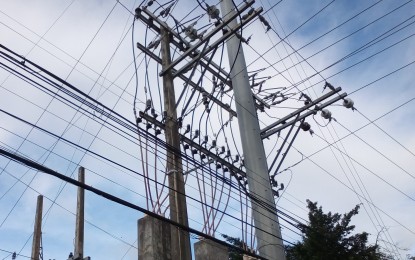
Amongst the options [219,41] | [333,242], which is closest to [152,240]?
[219,41]

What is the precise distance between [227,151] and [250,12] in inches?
144

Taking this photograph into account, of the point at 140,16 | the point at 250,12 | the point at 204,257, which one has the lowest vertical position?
the point at 204,257

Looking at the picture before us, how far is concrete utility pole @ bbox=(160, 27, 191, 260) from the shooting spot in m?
7.67

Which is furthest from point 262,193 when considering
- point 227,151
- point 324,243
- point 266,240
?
point 324,243

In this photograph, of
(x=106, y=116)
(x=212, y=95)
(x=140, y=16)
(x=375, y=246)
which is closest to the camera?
(x=106, y=116)

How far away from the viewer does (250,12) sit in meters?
9.53

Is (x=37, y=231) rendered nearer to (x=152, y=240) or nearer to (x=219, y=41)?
(x=219, y=41)

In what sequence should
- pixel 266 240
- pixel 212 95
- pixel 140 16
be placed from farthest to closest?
pixel 212 95
pixel 140 16
pixel 266 240

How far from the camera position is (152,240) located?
705 cm

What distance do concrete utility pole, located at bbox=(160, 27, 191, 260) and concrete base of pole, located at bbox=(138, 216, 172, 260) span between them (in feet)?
0.93

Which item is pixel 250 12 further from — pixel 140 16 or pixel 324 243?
pixel 324 243

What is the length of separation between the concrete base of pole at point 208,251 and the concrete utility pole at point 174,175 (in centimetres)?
31

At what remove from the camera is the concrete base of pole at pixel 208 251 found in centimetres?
795

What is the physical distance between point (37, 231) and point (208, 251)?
31.9ft
